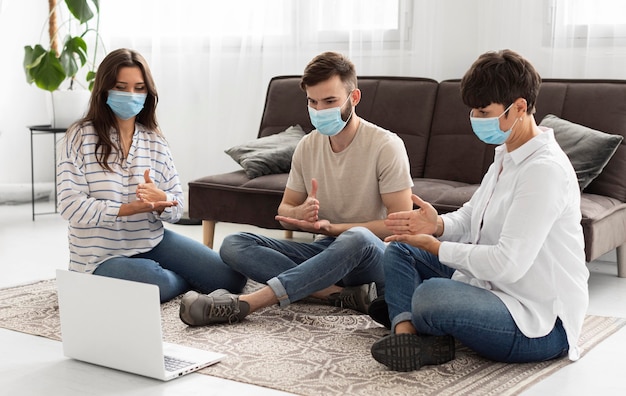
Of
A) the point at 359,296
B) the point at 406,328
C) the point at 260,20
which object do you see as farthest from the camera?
the point at 260,20

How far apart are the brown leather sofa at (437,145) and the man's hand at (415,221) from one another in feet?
3.12

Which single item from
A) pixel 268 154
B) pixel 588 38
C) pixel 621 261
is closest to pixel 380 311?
pixel 621 261

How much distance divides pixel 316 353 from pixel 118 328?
566mm

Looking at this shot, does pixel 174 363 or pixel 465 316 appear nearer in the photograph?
pixel 465 316

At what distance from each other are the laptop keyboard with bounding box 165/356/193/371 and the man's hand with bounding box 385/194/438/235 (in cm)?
66

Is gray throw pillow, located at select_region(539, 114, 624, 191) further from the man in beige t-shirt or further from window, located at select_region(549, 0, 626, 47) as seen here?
the man in beige t-shirt

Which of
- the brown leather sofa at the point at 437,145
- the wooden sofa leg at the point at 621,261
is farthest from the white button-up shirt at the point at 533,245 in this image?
the wooden sofa leg at the point at 621,261

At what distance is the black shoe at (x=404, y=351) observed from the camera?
239cm

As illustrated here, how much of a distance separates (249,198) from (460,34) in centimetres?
132

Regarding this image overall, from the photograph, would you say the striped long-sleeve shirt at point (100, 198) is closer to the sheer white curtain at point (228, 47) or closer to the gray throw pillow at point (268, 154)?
the gray throw pillow at point (268, 154)

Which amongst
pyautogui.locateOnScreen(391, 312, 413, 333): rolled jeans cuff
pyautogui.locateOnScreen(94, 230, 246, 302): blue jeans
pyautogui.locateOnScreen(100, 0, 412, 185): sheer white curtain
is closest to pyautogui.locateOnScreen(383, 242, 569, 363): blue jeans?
pyautogui.locateOnScreen(391, 312, 413, 333): rolled jeans cuff

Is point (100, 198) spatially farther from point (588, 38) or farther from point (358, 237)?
point (588, 38)

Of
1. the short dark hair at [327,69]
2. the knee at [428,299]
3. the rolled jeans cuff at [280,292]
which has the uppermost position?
the short dark hair at [327,69]

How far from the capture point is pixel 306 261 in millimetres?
2838
